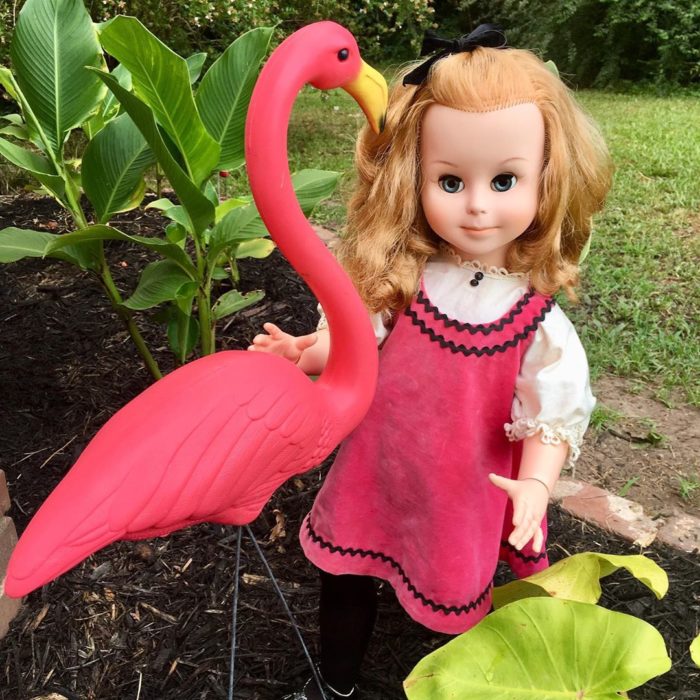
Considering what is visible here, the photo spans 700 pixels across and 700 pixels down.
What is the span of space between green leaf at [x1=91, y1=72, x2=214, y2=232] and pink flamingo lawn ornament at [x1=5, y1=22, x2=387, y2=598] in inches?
19.8

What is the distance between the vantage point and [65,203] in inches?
67.8

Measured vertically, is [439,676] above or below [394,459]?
below

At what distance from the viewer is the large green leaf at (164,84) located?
4.24 ft

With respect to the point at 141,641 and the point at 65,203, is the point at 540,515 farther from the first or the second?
the point at 65,203

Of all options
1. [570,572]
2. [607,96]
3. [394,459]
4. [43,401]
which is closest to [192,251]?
[43,401]

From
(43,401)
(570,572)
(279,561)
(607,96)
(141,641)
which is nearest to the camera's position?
(570,572)

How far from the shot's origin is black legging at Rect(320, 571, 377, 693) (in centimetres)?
122

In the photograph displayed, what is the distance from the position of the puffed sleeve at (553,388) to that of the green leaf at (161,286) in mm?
817

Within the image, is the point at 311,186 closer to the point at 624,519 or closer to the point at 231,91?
the point at 231,91

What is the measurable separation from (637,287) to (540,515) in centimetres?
193

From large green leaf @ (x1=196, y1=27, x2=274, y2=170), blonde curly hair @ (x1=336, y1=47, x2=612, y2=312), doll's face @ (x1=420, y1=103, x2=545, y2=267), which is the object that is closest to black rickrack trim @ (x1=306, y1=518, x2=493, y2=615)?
blonde curly hair @ (x1=336, y1=47, x2=612, y2=312)

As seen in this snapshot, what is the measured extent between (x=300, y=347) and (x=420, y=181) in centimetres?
30

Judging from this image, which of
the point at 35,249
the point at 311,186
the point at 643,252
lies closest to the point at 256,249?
the point at 311,186

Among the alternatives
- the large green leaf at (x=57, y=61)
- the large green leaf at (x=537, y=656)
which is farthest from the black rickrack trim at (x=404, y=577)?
the large green leaf at (x=57, y=61)
